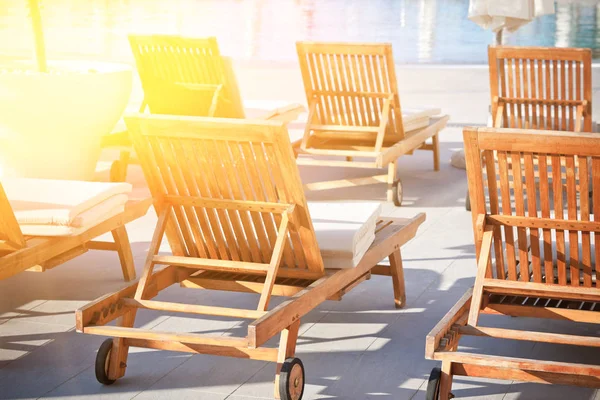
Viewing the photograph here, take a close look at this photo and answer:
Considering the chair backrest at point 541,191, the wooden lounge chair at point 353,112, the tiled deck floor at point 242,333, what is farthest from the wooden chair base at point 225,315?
the wooden lounge chair at point 353,112

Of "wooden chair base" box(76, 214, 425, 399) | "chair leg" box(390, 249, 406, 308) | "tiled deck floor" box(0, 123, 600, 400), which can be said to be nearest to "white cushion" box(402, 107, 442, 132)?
"tiled deck floor" box(0, 123, 600, 400)

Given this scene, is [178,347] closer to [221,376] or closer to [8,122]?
[221,376]

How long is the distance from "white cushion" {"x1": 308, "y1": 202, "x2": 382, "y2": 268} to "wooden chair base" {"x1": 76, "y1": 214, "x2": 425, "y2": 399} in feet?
0.14

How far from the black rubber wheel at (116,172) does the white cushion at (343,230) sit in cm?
268

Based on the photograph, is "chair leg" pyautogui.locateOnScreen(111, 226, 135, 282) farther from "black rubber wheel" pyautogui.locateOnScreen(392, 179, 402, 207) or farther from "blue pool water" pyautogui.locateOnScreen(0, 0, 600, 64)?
"blue pool water" pyautogui.locateOnScreen(0, 0, 600, 64)

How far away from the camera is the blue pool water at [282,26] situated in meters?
16.5

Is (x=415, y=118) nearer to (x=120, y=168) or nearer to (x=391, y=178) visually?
(x=391, y=178)

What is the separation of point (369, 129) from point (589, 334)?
282 centimetres

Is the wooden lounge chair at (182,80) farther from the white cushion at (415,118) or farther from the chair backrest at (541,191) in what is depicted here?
the chair backrest at (541,191)

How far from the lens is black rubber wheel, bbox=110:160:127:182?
21.0ft

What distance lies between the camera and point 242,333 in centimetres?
381

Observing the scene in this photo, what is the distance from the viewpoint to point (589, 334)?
12.1 feet

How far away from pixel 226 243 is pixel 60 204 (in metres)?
0.75

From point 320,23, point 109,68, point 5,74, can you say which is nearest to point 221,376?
point 5,74
